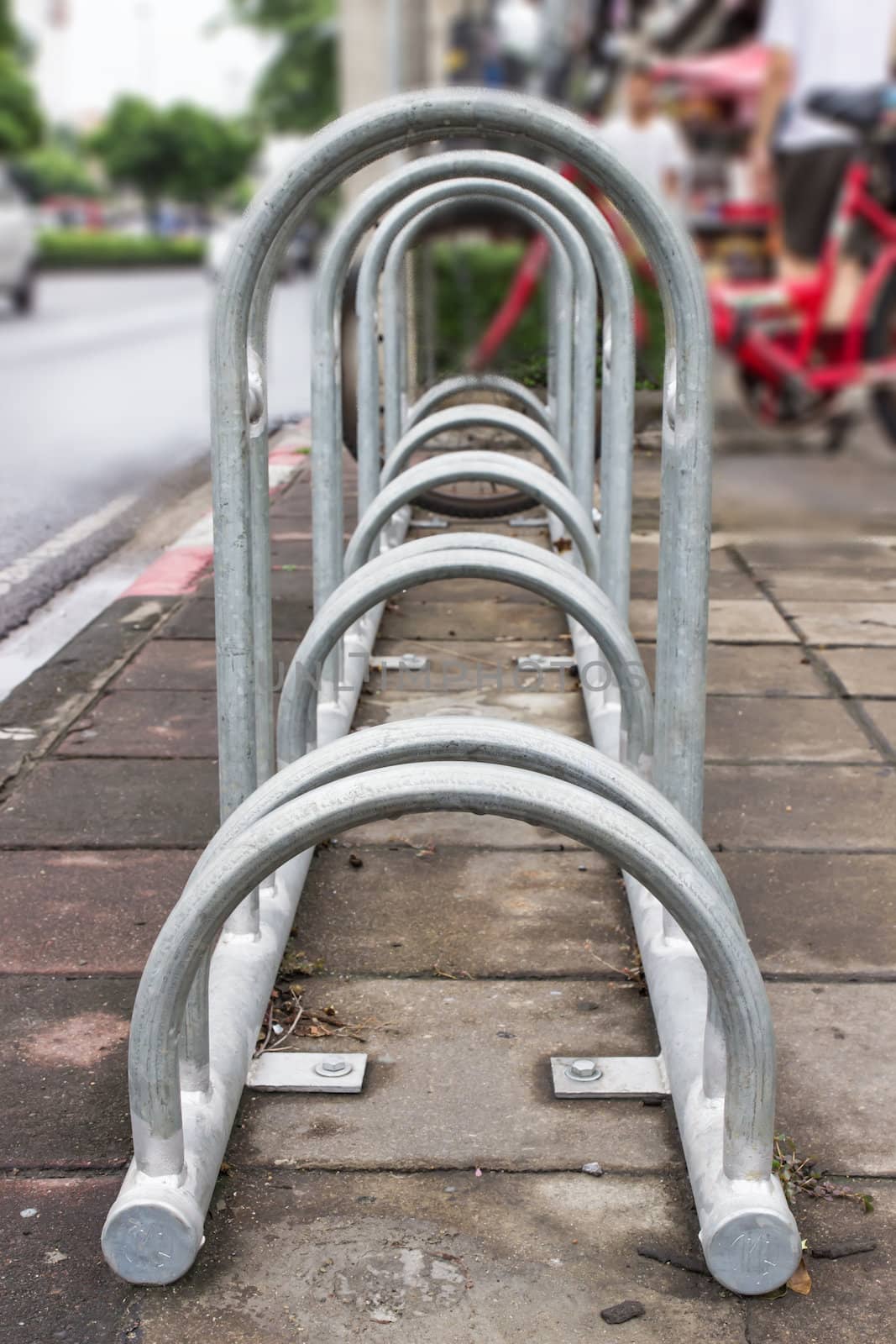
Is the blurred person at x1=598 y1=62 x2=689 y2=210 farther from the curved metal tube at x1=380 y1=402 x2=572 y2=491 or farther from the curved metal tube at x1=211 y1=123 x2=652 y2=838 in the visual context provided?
the curved metal tube at x1=211 y1=123 x2=652 y2=838

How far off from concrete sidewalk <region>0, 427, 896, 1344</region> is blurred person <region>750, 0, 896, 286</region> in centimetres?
412

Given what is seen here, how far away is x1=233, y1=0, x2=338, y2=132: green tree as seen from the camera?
42750mm

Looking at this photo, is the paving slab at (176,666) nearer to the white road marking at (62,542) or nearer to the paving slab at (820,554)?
the white road marking at (62,542)

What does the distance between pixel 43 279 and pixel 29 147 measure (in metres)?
44.4

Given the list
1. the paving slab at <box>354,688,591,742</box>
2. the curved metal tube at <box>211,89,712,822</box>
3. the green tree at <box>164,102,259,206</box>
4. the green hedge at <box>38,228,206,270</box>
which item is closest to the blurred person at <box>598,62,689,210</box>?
the paving slab at <box>354,688,591,742</box>

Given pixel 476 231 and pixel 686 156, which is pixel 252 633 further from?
pixel 686 156

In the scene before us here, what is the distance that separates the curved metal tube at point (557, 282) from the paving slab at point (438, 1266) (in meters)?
1.95

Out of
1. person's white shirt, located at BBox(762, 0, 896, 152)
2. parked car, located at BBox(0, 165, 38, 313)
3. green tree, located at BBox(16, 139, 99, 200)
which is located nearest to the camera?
person's white shirt, located at BBox(762, 0, 896, 152)

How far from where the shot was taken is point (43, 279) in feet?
135

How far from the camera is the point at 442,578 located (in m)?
2.89

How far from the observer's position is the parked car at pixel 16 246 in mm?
19578

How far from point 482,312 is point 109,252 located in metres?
52.1

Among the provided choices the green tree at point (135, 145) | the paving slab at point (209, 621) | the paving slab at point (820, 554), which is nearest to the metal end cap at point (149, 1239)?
the paving slab at point (209, 621)

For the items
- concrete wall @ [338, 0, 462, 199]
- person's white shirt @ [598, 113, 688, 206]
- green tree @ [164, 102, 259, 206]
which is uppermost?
concrete wall @ [338, 0, 462, 199]
